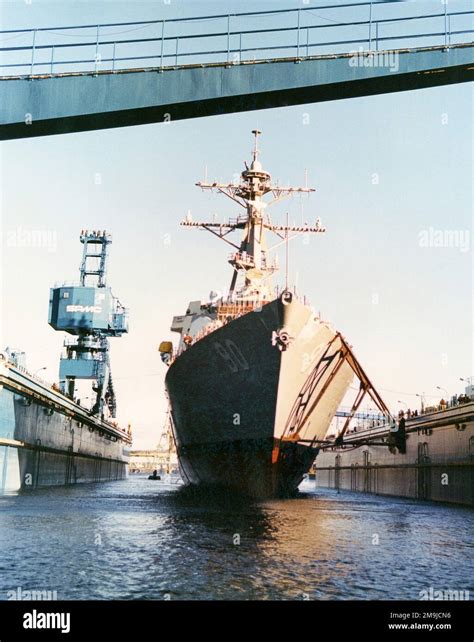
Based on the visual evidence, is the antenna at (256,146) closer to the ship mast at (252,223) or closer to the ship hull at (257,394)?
the ship mast at (252,223)

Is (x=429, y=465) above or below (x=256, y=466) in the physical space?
below

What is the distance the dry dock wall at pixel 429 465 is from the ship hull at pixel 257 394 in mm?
4674

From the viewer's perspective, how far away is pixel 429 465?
32500mm

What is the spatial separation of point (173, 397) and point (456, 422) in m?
13.0

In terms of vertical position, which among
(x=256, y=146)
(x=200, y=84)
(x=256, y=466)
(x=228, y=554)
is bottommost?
(x=228, y=554)

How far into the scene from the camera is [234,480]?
26.4 m

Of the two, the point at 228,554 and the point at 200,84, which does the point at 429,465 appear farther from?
the point at 200,84

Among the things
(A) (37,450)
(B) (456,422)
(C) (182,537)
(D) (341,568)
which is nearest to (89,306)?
(A) (37,450)

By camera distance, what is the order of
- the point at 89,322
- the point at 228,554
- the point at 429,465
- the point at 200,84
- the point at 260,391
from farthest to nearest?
the point at 89,322 < the point at 429,465 < the point at 260,391 < the point at 200,84 < the point at 228,554

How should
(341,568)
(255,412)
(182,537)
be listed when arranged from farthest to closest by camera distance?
(255,412)
(182,537)
(341,568)

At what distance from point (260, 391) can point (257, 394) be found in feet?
0.66

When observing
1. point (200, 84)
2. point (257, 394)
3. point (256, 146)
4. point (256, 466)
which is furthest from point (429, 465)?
point (200, 84)

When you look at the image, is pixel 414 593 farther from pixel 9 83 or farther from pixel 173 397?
pixel 173 397
